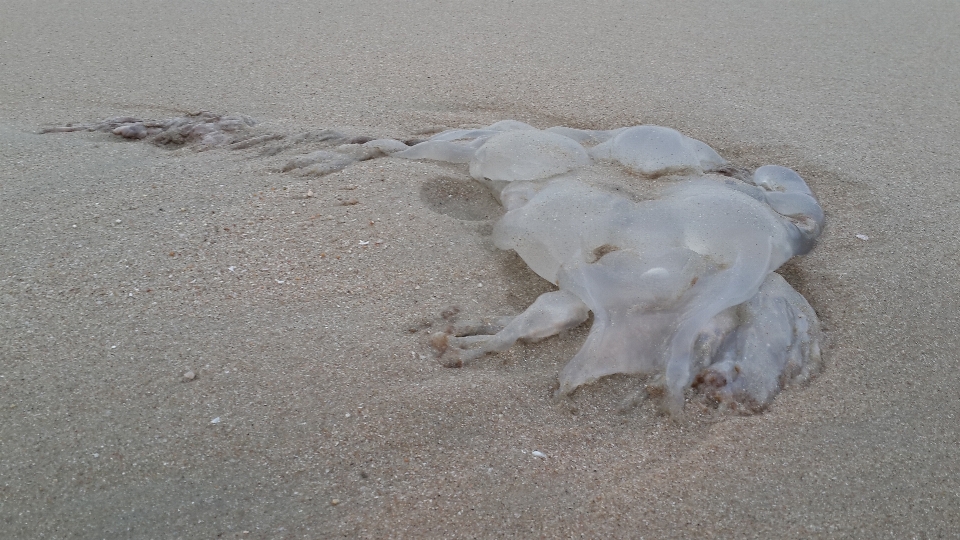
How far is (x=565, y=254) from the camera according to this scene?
189cm

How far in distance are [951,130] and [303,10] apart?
2.87 m

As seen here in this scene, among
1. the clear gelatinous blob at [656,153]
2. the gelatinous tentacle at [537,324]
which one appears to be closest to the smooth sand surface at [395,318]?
the gelatinous tentacle at [537,324]

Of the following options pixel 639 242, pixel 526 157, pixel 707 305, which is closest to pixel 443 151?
pixel 526 157

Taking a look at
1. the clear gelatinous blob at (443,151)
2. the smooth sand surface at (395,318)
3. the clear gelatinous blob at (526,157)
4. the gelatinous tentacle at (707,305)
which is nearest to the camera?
the smooth sand surface at (395,318)

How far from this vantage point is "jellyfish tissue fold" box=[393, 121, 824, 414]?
1643mm

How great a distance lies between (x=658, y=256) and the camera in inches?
72.3

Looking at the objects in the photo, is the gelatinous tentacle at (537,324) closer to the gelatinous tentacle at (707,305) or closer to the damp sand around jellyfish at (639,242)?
the damp sand around jellyfish at (639,242)

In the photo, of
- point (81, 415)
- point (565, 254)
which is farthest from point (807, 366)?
point (81, 415)

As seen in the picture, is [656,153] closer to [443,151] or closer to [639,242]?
[639,242]

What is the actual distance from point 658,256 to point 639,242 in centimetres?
8

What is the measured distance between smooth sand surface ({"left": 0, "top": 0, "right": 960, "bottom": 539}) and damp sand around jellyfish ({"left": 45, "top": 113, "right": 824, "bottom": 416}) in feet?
0.22

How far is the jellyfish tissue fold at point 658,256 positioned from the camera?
164 centimetres

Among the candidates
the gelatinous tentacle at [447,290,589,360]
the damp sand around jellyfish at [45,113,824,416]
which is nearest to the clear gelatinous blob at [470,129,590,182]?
the damp sand around jellyfish at [45,113,824,416]

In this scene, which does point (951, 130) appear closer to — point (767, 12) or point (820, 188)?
point (820, 188)
